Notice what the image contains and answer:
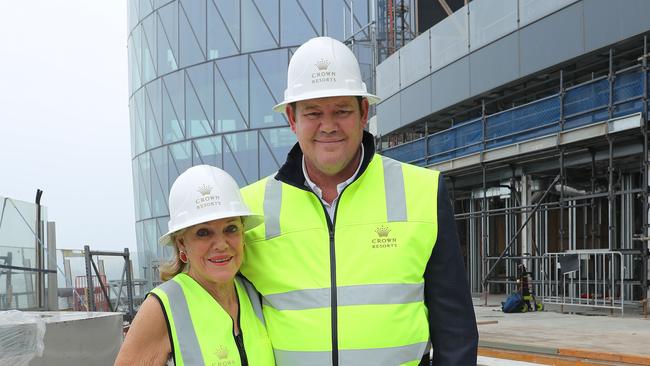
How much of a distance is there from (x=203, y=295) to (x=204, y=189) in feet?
1.35

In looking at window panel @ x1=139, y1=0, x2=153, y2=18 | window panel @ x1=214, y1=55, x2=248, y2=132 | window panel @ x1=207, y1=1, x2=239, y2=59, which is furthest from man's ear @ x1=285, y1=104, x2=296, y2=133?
window panel @ x1=139, y1=0, x2=153, y2=18

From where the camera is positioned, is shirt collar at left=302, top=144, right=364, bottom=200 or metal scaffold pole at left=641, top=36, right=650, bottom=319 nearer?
shirt collar at left=302, top=144, right=364, bottom=200

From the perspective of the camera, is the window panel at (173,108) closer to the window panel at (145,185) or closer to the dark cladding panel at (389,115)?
the window panel at (145,185)

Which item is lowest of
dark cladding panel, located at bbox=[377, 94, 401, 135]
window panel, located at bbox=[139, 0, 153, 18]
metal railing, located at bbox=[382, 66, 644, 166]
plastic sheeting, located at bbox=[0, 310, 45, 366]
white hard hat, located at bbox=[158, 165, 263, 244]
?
plastic sheeting, located at bbox=[0, 310, 45, 366]

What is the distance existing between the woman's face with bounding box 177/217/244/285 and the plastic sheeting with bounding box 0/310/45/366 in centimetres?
281

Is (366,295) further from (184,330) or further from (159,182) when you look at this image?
(159,182)

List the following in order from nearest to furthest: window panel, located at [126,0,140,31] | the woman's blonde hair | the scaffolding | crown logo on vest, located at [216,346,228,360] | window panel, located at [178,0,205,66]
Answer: crown logo on vest, located at [216,346,228,360]
the woman's blonde hair
the scaffolding
window panel, located at [178,0,205,66]
window panel, located at [126,0,140,31]

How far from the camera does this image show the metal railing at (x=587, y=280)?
13898 millimetres

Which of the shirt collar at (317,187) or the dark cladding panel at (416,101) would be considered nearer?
the shirt collar at (317,187)

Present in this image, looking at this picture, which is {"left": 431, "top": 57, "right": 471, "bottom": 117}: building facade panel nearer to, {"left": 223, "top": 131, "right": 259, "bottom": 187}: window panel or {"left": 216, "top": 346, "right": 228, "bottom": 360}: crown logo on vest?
{"left": 223, "top": 131, "right": 259, "bottom": 187}: window panel

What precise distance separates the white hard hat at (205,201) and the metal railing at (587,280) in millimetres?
12222

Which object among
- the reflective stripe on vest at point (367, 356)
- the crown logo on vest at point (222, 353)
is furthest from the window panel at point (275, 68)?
the reflective stripe on vest at point (367, 356)

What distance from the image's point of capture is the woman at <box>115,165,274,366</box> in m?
2.49

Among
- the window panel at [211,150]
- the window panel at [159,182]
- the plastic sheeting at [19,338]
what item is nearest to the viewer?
the plastic sheeting at [19,338]
